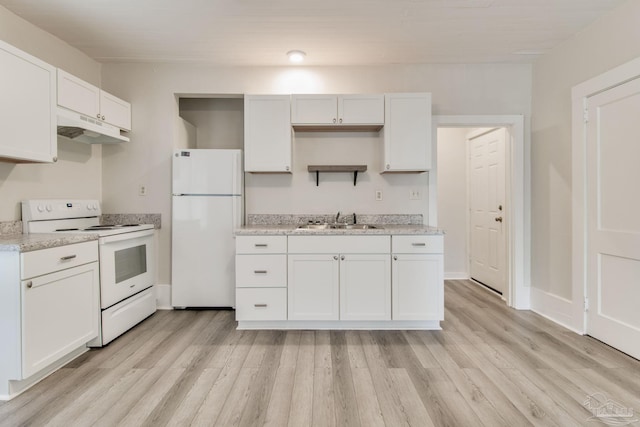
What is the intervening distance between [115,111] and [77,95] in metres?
0.48

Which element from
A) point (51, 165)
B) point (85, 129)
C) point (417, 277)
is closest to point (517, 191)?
point (417, 277)

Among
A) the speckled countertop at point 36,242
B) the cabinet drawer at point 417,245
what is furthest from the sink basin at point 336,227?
the speckled countertop at point 36,242

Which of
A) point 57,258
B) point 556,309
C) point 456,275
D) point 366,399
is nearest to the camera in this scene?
point 366,399

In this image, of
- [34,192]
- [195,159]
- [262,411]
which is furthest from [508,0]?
[34,192]

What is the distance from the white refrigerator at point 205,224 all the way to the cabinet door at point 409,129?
5.02 feet

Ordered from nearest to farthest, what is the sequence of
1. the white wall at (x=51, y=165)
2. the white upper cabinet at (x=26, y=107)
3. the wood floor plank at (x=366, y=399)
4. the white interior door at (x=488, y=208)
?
1. the wood floor plank at (x=366, y=399)
2. the white upper cabinet at (x=26, y=107)
3. the white wall at (x=51, y=165)
4. the white interior door at (x=488, y=208)

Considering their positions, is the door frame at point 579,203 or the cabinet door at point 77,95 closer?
the cabinet door at point 77,95

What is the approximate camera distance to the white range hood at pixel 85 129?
231 cm

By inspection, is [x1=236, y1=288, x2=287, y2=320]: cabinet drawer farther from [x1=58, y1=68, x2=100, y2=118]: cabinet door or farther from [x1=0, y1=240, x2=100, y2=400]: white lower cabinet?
[x1=58, y1=68, x2=100, y2=118]: cabinet door

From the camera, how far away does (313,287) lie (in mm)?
2576

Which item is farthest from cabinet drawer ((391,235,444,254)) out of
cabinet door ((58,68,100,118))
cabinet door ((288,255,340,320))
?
cabinet door ((58,68,100,118))

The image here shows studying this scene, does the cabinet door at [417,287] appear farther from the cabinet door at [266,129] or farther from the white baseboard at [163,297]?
the white baseboard at [163,297]

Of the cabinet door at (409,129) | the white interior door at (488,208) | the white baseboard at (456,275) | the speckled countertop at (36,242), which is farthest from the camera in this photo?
the white baseboard at (456,275)

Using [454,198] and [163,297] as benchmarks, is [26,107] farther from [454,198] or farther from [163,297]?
[454,198]
